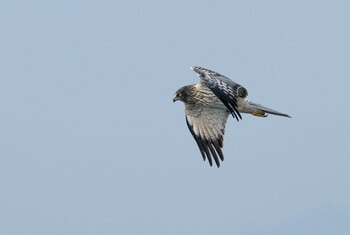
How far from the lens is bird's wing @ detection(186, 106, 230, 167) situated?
29188mm

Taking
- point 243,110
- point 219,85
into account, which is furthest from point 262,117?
point 219,85

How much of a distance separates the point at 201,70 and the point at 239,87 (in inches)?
44.5

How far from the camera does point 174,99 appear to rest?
28719mm

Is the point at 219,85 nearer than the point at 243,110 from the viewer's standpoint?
Yes

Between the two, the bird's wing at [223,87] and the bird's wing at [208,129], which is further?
the bird's wing at [208,129]

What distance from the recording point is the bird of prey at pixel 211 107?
26.8 meters

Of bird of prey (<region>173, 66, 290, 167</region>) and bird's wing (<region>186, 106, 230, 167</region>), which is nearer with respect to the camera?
bird of prey (<region>173, 66, 290, 167</region>)

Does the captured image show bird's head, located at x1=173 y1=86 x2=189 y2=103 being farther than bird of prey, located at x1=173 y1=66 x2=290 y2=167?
Yes

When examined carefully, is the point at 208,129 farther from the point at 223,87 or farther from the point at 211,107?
the point at 223,87

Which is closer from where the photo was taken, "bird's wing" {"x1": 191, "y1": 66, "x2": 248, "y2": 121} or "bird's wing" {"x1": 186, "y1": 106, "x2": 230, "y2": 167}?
"bird's wing" {"x1": 191, "y1": 66, "x2": 248, "y2": 121}

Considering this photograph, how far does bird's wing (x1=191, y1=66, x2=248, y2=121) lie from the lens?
26047 mm

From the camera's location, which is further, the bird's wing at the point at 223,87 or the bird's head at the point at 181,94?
the bird's head at the point at 181,94

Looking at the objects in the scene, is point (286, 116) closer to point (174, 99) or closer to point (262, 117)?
point (262, 117)

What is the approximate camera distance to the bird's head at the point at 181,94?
2856 centimetres
